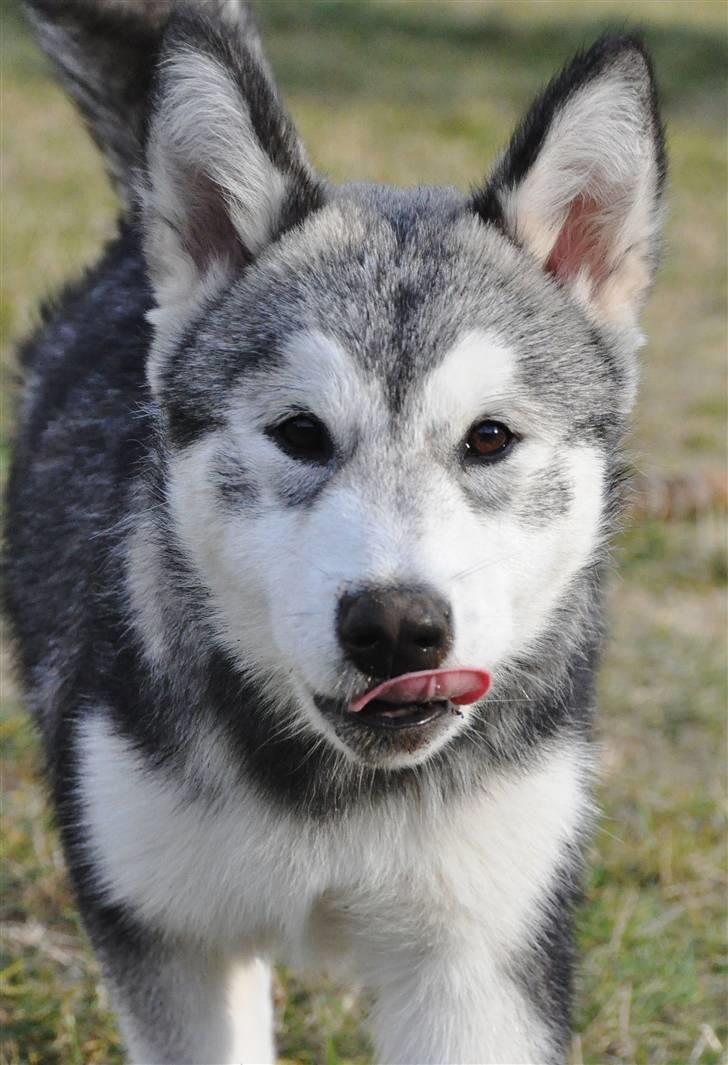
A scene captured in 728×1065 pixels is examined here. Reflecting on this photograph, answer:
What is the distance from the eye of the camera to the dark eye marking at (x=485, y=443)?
281cm

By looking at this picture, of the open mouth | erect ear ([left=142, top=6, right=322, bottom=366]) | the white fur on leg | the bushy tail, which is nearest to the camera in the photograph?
the open mouth

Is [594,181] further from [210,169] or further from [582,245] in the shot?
[210,169]

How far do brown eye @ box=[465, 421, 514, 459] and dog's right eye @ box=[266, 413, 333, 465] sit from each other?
26 cm

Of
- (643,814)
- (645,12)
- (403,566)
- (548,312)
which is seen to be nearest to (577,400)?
(548,312)

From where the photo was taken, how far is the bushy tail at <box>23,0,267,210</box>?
4336 millimetres

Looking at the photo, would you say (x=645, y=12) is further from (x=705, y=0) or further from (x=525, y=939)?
(x=525, y=939)

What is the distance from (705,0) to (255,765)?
17439mm

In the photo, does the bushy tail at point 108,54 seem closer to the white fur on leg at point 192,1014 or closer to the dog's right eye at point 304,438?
the dog's right eye at point 304,438

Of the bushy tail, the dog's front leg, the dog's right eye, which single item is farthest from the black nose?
the bushy tail

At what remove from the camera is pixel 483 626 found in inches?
104

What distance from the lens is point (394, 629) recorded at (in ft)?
8.13

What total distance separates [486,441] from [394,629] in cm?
51

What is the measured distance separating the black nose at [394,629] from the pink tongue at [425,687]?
0.05 feet

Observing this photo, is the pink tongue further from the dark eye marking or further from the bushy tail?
the bushy tail
